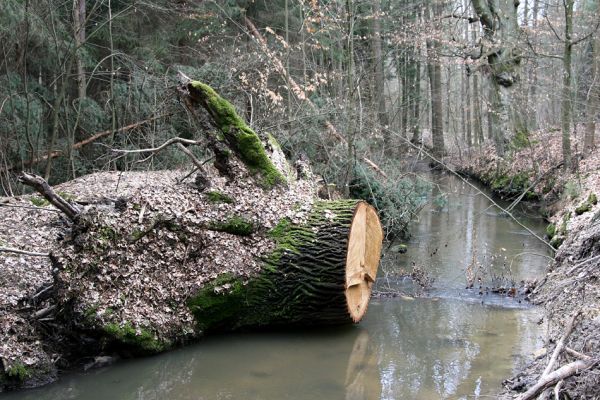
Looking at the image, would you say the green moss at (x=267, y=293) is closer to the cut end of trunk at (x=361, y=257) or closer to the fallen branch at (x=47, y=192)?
the cut end of trunk at (x=361, y=257)

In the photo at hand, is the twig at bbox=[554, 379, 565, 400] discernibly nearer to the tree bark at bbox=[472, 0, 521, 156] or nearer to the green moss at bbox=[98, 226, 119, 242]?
the green moss at bbox=[98, 226, 119, 242]

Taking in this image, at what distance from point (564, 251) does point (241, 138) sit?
15.6 feet

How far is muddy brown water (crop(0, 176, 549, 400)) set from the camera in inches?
213

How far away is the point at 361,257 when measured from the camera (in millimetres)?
7234

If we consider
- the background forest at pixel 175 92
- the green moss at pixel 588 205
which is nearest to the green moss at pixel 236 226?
the background forest at pixel 175 92

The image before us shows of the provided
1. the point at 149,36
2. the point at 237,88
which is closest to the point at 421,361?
the point at 237,88

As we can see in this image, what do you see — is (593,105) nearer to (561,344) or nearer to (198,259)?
(198,259)

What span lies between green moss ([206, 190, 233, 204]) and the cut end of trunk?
1.55m

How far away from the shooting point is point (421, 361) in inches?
240

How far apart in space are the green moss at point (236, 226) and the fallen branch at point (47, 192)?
162cm

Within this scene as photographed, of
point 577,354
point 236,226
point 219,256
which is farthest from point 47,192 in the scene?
point 577,354

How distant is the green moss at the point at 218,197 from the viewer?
7133 millimetres

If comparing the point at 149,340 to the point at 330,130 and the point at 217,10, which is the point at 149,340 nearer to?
the point at 330,130

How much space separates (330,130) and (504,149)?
9.06 metres
